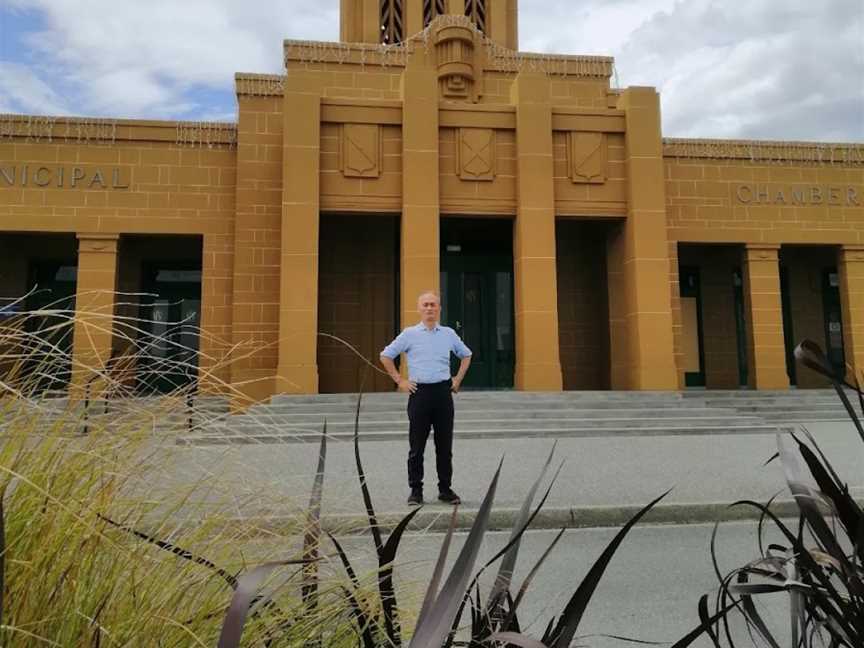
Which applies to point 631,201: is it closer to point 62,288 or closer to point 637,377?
point 637,377

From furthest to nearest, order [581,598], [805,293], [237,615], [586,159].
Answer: [805,293] < [586,159] < [581,598] < [237,615]

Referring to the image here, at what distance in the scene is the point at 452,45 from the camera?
1728 cm

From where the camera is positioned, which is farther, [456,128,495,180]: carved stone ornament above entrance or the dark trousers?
[456,128,495,180]: carved stone ornament above entrance

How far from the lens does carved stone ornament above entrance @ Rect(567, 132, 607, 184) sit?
1494 cm

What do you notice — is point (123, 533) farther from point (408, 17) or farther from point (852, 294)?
point (408, 17)

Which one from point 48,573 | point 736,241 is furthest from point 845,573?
point 736,241

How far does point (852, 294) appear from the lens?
16859 millimetres

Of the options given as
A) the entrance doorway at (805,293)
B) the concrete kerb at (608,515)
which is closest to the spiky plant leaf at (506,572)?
the concrete kerb at (608,515)

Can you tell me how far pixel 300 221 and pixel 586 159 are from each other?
672cm

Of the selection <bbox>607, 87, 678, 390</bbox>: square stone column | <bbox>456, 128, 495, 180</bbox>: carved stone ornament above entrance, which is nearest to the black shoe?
<bbox>607, 87, 678, 390</bbox>: square stone column

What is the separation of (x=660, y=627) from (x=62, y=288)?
706 inches

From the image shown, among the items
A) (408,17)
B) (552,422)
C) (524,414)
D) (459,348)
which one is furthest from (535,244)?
(408,17)

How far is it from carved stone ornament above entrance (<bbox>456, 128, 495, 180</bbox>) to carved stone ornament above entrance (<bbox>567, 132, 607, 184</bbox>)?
1.89 meters

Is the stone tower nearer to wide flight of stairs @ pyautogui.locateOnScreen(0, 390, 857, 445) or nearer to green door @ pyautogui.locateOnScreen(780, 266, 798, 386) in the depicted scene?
green door @ pyautogui.locateOnScreen(780, 266, 798, 386)
